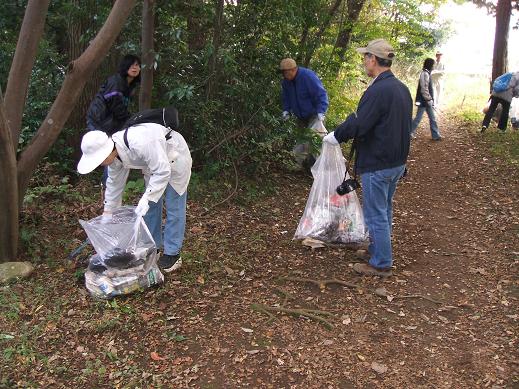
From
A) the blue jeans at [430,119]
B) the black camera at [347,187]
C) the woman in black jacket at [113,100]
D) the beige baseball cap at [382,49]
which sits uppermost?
the beige baseball cap at [382,49]

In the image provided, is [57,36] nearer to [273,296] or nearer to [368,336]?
[273,296]

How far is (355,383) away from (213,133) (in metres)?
3.72

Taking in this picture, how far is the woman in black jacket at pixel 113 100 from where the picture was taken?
15.4ft

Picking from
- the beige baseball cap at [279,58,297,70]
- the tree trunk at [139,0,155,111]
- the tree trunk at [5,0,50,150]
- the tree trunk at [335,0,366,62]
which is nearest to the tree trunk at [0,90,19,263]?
the tree trunk at [5,0,50,150]

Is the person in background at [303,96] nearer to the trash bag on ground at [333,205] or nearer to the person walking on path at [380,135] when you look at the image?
the trash bag on ground at [333,205]

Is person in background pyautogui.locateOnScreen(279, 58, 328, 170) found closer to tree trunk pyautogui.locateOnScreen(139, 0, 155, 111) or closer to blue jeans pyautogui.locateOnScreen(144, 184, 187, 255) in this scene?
tree trunk pyautogui.locateOnScreen(139, 0, 155, 111)

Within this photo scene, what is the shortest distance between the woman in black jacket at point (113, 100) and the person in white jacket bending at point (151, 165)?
114cm

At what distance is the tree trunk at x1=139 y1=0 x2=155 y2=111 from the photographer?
4.99 meters

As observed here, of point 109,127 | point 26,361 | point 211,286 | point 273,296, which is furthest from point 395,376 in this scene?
point 109,127

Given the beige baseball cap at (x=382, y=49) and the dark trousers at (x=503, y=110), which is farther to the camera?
the dark trousers at (x=503, y=110)

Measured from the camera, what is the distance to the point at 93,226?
3691 mm

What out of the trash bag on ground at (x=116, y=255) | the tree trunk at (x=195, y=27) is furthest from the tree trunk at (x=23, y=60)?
the tree trunk at (x=195, y=27)

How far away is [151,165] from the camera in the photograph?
138 inches

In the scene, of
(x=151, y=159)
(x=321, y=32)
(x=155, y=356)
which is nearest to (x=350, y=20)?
(x=321, y=32)
